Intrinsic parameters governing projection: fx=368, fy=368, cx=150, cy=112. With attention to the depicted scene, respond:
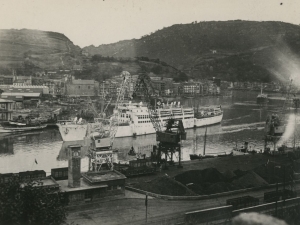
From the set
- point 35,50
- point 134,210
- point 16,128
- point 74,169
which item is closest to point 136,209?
point 134,210

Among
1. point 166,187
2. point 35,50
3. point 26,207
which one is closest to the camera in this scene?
point 26,207

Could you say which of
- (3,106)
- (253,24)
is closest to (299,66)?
(253,24)

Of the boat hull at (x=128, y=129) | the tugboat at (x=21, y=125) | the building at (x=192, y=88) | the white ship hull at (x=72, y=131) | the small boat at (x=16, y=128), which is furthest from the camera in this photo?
the building at (x=192, y=88)

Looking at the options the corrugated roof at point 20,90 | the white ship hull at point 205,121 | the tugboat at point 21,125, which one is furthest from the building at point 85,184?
the corrugated roof at point 20,90

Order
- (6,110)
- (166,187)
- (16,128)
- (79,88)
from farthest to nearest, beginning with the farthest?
1. (79,88)
2. (6,110)
3. (16,128)
4. (166,187)

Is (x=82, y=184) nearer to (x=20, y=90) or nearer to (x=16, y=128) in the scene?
(x=16, y=128)

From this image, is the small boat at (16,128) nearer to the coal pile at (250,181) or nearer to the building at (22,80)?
the building at (22,80)

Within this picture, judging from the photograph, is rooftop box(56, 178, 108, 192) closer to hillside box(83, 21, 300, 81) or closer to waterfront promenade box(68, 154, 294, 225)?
waterfront promenade box(68, 154, 294, 225)
